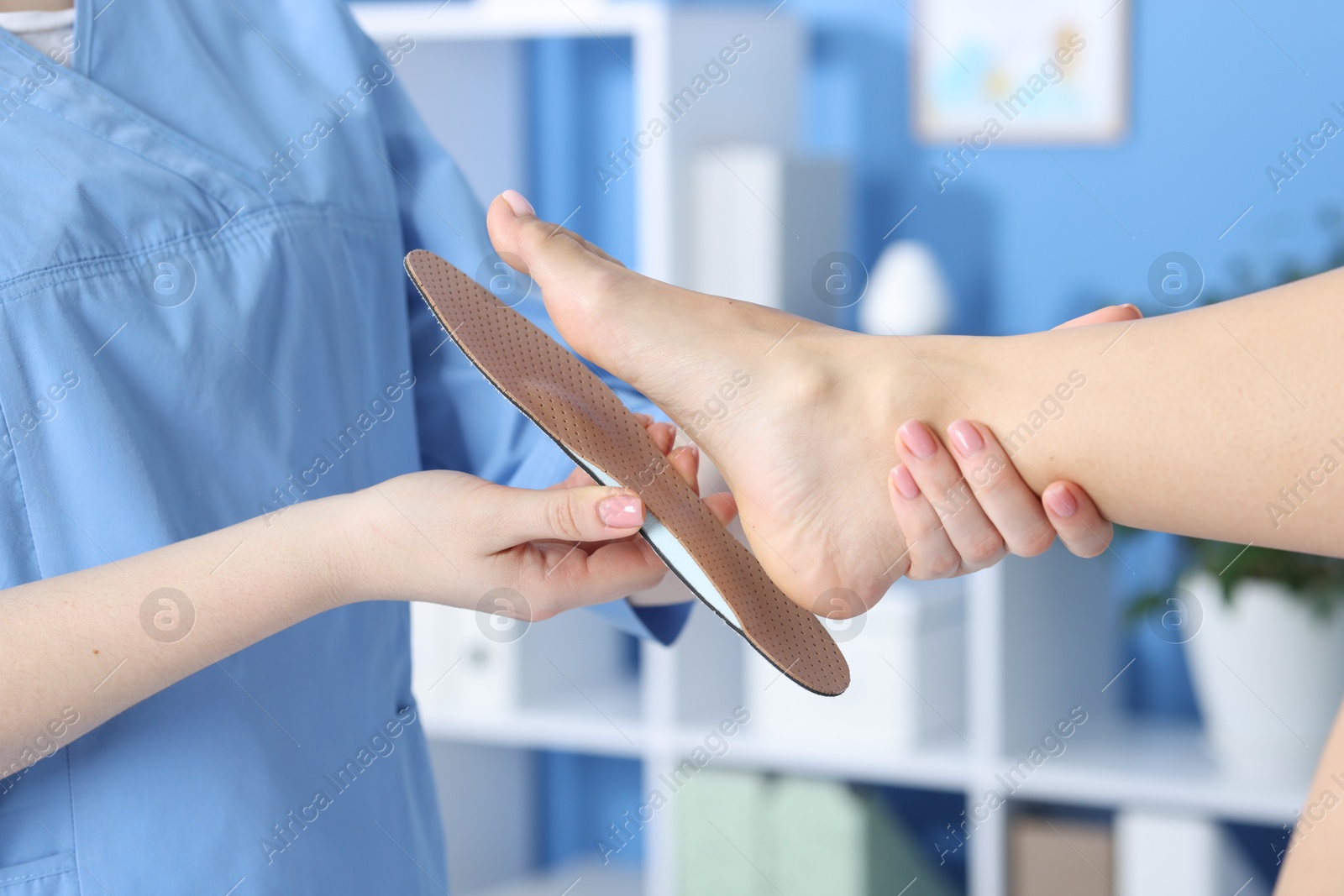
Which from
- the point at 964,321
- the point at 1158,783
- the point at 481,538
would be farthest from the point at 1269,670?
the point at 481,538

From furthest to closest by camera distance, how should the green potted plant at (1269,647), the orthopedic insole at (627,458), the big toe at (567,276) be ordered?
the green potted plant at (1269,647), the big toe at (567,276), the orthopedic insole at (627,458)

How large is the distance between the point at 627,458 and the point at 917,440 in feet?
0.59

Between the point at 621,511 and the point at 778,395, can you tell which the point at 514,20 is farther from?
the point at 621,511

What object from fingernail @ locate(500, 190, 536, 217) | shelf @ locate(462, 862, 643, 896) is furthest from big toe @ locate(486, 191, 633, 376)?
shelf @ locate(462, 862, 643, 896)

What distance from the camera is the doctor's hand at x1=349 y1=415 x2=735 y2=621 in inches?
25.4

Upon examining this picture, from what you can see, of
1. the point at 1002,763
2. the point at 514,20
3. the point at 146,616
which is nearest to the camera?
the point at 146,616

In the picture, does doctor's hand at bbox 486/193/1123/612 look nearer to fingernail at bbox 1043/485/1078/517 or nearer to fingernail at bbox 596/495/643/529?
fingernail at bbox 1043/485/1078/517

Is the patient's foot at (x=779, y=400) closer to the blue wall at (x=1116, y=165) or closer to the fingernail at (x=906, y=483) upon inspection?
the fingernail at (x=906, y=483)

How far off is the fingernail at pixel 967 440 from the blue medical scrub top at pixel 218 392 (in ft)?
0.86

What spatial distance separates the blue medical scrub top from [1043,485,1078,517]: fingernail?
0.30 m

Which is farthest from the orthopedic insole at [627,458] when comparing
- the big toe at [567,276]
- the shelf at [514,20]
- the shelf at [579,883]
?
the shelf at [579,883]

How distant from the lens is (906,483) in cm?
82

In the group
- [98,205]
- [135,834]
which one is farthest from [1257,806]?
[98,205]

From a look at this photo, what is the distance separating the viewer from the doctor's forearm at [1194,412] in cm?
71
